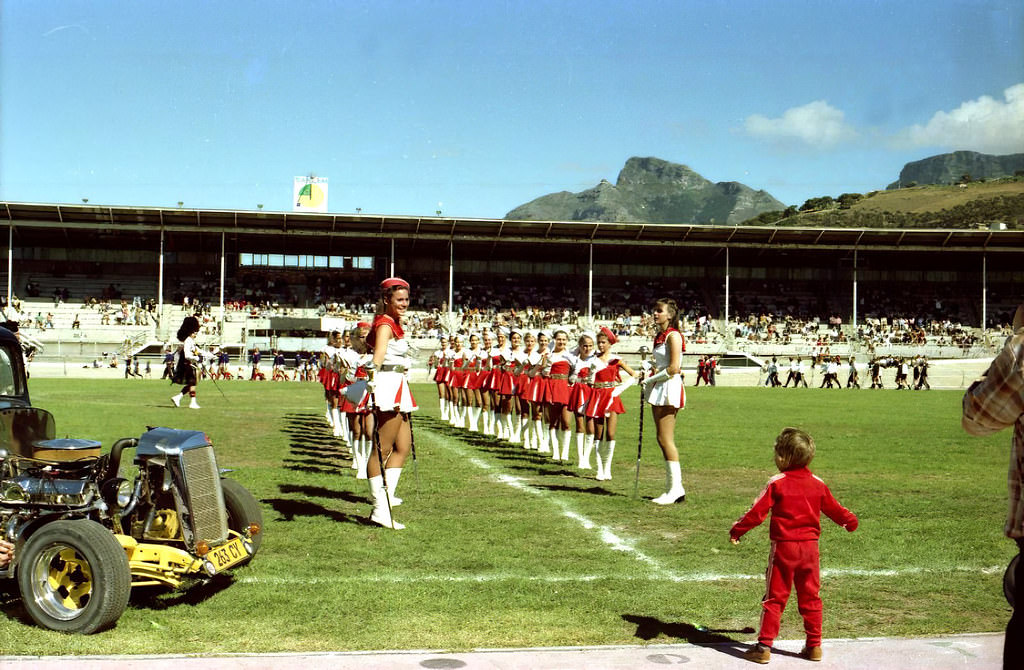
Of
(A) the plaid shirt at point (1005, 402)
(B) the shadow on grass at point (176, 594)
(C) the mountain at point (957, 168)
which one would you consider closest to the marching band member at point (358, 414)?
(B) the shadow on grass at point (176, 594)

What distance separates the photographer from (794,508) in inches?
205

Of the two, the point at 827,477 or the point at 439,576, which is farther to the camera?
the point at 827,477

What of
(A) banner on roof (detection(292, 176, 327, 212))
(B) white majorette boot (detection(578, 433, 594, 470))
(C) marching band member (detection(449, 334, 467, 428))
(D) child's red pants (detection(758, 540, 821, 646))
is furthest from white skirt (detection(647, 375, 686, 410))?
(A) banner on roof (detection(292, 176, 327, 212))

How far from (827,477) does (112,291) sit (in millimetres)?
55644

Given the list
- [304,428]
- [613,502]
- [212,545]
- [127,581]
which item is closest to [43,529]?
[127,581]

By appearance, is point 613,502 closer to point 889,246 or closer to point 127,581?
point 127,581

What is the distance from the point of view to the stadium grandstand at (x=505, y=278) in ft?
186

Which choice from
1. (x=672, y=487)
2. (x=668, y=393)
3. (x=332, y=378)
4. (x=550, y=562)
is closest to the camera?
(x=550, y=562)

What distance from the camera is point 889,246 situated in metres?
62.7

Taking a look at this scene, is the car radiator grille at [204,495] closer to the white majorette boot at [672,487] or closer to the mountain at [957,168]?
the white majorette boot at [672,487]

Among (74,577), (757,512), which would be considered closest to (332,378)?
(74,577)

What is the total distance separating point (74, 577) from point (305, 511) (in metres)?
3.80

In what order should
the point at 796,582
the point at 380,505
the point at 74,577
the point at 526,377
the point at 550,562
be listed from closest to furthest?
the point at 796,582 → the point at 74,577 → the point at 550,562 → the point at 380,505 → the point at 526,377

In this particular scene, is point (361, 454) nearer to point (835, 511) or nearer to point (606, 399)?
point (606, 399)
